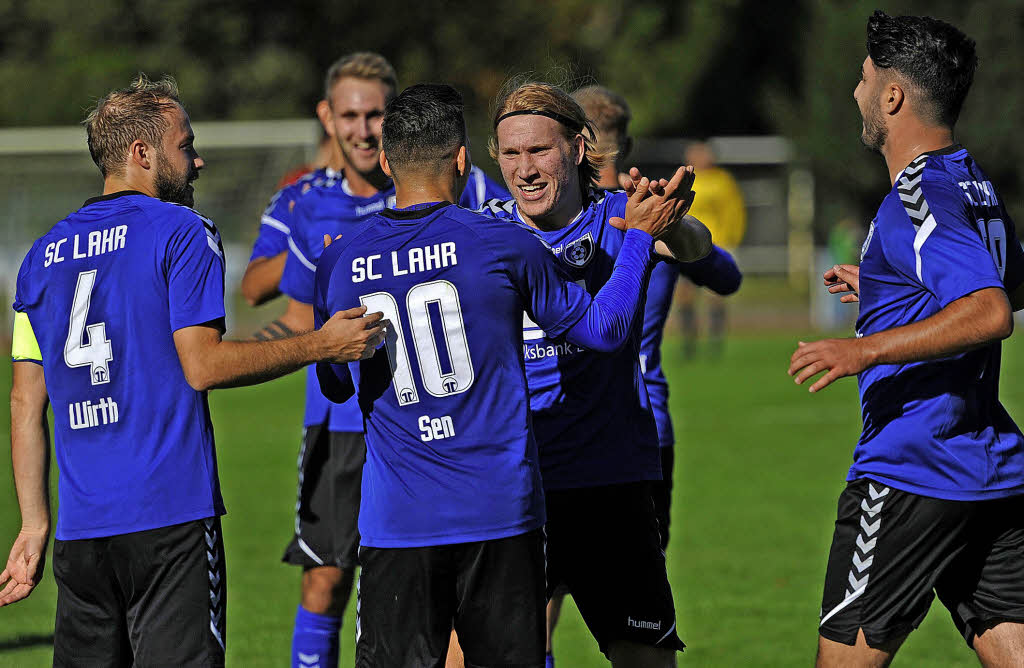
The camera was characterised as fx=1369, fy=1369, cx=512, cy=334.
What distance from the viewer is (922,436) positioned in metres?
4.01

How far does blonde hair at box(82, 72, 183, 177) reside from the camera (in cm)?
393

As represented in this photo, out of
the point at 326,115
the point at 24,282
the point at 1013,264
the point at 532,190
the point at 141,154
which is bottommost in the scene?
the point at 1013,264

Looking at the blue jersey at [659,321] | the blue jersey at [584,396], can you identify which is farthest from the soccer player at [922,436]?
the blue jersey at [659,321]

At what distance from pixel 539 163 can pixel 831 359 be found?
119 cm

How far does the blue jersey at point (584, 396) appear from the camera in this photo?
4398 millimetres

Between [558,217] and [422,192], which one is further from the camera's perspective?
[558,217]

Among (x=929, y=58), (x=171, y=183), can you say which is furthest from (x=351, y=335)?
(x=929, y=58)

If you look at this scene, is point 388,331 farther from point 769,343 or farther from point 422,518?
point 769,343

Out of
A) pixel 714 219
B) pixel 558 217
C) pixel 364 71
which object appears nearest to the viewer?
pixel 558 217

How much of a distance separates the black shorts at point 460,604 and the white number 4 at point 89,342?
0.95m

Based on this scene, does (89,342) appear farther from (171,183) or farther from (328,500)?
(328,500)

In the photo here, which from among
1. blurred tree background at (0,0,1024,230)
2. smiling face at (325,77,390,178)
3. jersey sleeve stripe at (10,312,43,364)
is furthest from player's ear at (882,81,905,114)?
blurred tree background at (0,0,1024,230)

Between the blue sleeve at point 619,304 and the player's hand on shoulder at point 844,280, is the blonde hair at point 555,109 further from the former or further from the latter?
the player's hand on shoulder at point 844,280

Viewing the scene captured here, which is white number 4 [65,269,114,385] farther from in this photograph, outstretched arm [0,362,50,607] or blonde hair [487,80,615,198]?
blonde hair [487,80,615,198]
